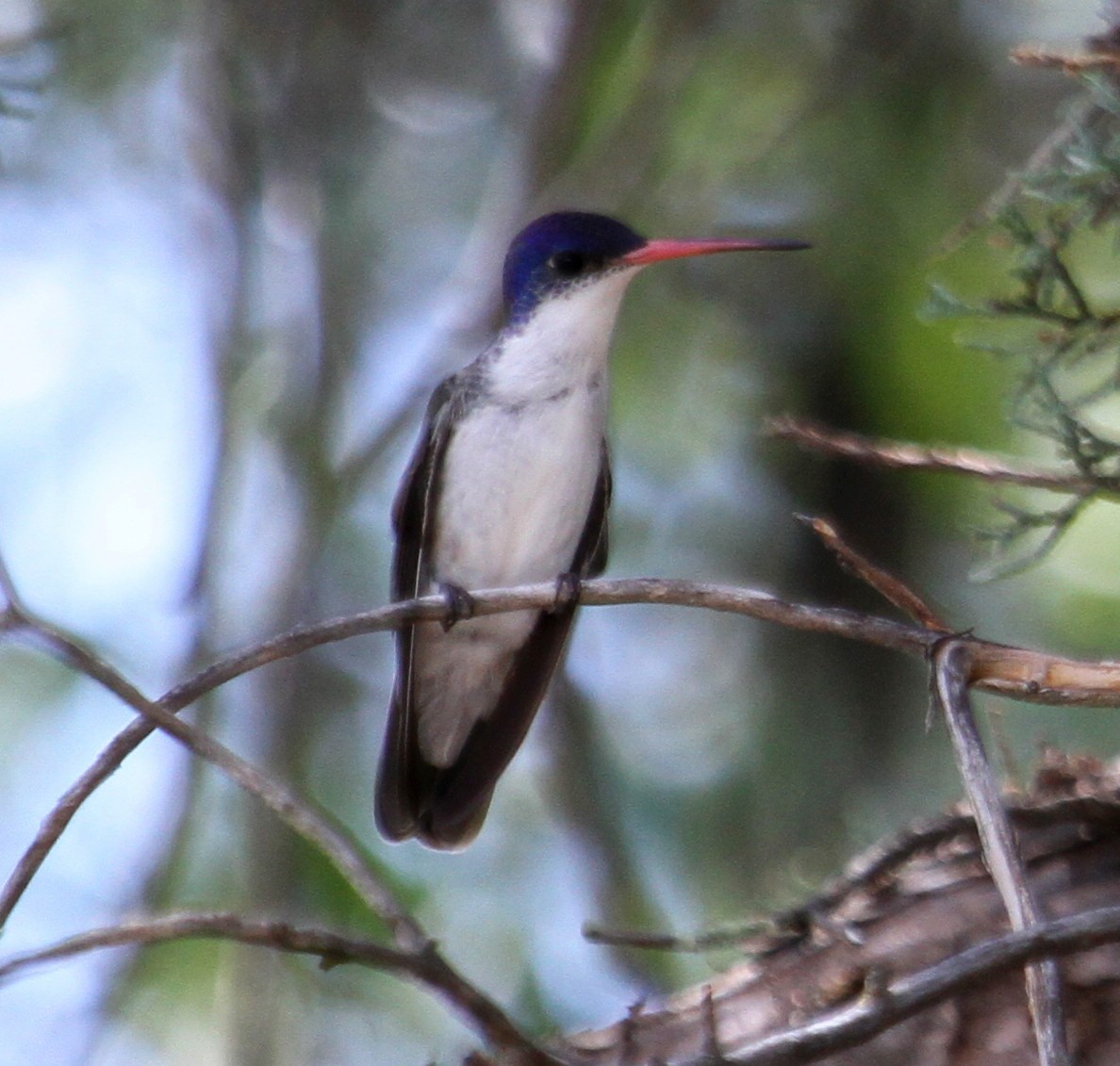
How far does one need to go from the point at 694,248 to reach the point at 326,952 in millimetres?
2550

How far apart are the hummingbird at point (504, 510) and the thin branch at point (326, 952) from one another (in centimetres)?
203

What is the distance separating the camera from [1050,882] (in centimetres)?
285

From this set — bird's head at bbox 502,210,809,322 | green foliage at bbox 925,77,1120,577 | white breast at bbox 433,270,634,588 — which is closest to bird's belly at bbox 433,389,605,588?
white breast at bbox 433,270,634,588

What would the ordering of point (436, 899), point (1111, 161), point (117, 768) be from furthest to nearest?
1. point (436, 899)
2. point (1111, 161)
3. point (117, 768)

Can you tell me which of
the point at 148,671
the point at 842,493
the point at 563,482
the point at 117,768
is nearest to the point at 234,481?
the point at 148,671

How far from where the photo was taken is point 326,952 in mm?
1821

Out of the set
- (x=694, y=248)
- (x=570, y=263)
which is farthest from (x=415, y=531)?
(x=694, y=248)

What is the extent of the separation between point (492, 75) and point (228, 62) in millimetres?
1139

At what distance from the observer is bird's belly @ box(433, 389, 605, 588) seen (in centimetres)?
416

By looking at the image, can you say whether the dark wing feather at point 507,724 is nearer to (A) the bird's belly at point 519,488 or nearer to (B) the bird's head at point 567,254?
(A) the bird's belly at point 519,488

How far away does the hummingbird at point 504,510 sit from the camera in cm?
414

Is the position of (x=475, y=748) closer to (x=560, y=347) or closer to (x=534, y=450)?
(x=534, y=450)

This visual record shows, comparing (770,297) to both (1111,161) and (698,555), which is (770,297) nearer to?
(698,555)

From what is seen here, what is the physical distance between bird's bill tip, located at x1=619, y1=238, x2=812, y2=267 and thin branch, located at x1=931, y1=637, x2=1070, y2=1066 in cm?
166
